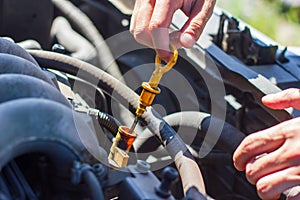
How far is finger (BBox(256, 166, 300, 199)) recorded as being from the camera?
2.28 feet

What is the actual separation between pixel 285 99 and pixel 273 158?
15 cm

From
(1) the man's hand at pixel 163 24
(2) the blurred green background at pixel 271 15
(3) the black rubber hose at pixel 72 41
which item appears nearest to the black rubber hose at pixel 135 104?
(1) the man's hand at pixel 163 24

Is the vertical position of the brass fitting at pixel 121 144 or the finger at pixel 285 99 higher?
the finger at pixel 285 99

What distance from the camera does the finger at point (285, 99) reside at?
819 mm

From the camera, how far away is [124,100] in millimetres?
947

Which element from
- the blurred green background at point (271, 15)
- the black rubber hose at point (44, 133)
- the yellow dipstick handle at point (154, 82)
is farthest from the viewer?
the blurred green background at point (271, 15)

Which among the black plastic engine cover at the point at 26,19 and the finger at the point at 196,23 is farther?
the black plastic engine cover at the point at 26,19

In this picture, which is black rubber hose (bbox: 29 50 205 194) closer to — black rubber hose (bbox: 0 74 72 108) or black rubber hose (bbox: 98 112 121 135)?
black rubber hose (bbox: 98 112 121 135)

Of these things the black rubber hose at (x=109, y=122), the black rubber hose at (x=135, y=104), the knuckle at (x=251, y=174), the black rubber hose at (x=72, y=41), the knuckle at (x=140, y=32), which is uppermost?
the knuckle at (x=140, y=32)

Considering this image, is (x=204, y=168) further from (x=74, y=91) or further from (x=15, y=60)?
(x=15, y=60)

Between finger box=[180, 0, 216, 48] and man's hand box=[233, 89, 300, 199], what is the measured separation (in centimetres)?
21

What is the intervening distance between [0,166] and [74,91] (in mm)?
555

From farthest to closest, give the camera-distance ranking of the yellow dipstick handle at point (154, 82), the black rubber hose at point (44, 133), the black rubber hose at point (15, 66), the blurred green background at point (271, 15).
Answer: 1. the blurred green background at point (271, 15)
2. the yellow dipstick handle at point (154, 82)
3. the black rubber hose at point (15, 66)
4. the black rubber hose at point (44, 133)

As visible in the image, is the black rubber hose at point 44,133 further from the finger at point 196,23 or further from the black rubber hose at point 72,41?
the black rubber hose at point 72,41
